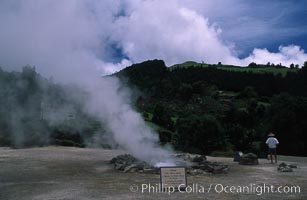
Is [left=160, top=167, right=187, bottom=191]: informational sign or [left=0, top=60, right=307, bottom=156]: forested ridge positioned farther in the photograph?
[left=0, top=60, right=307, bottom=156]: forested ridge

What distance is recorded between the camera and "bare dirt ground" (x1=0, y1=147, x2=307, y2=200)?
13195mm

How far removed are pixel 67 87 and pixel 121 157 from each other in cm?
891

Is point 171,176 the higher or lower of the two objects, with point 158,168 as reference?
higher

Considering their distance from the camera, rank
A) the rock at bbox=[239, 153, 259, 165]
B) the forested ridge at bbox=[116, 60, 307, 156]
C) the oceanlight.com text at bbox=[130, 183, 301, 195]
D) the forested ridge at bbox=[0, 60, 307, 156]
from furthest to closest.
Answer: the forested ridge at bbox=[116, 60, 307, 156], the forested ridge at bbox=[0, 60, 307, 156], the rock at bbox=[239, 153, 259, 165], the oceanlight.com text at bbox=[130, 183, 301, 195]

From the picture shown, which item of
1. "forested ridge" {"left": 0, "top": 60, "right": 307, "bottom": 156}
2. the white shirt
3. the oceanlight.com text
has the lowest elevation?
the oceanlight.com text

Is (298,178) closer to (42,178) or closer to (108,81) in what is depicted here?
(42,178)

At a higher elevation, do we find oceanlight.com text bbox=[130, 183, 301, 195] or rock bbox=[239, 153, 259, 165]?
rock bbox=[239, 153, 259, 165]

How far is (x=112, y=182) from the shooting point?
1596 cm

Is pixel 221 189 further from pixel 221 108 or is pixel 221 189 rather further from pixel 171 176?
pixel 221 108

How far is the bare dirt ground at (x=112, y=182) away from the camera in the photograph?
13195 millimetres

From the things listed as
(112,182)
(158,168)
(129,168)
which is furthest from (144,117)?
(112,182)

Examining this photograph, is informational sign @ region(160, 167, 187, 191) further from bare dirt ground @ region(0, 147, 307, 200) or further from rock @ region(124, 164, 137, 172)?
rock @ region(124, 164, 137, 172)

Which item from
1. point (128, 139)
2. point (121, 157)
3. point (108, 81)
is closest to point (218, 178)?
point (121, 157)

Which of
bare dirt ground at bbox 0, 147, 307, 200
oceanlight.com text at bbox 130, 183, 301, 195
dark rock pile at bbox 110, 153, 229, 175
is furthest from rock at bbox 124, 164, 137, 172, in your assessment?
oceanlight.com text at bbox 130, 183, 301, 195
